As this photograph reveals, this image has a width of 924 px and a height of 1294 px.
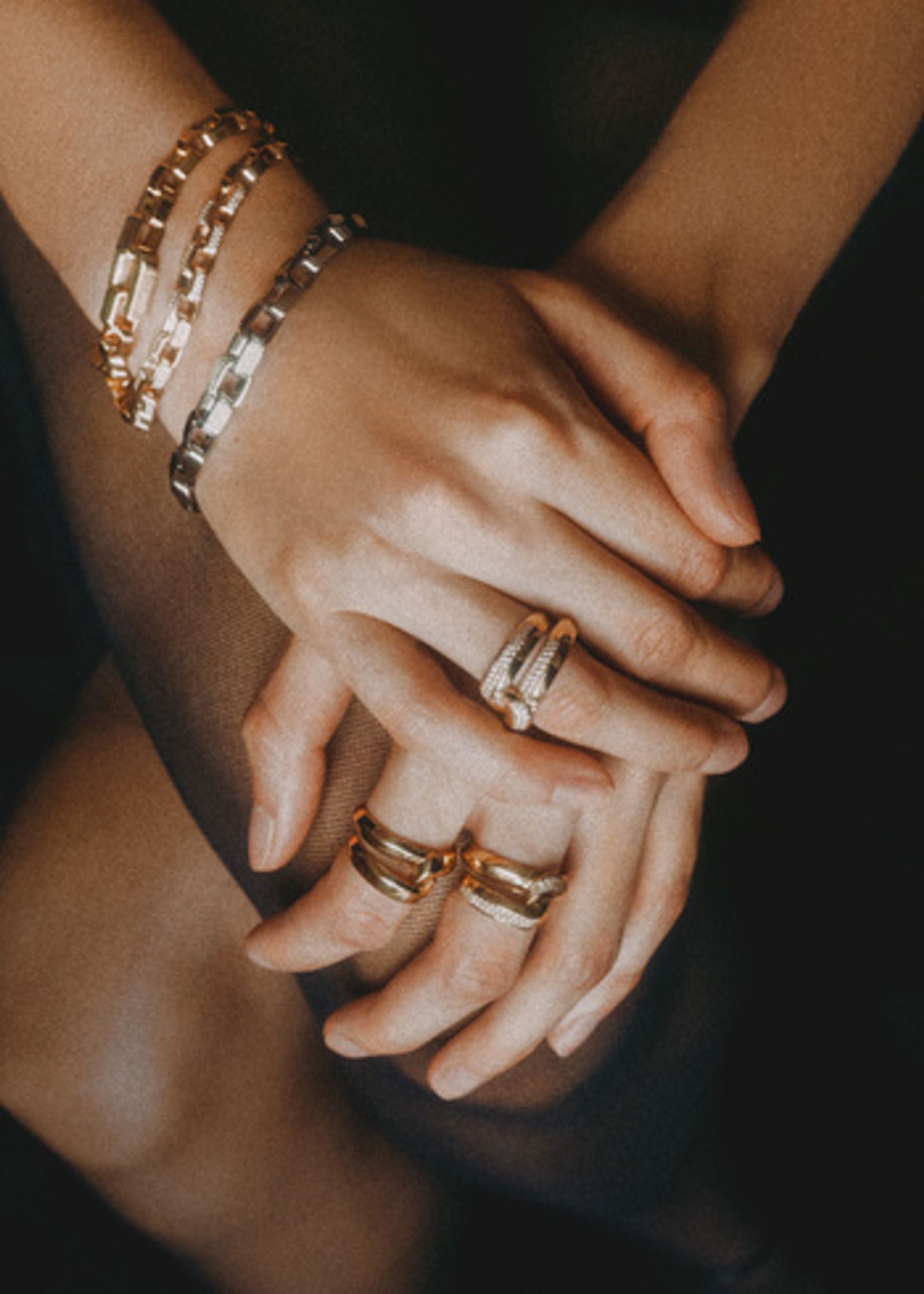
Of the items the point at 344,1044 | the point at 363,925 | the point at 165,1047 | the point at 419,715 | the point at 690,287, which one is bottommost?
the point at 165,1047

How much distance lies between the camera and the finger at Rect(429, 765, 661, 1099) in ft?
2.05

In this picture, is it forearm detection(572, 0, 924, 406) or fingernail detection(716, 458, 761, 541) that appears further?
forearm detection(572, 0, 924, 406)

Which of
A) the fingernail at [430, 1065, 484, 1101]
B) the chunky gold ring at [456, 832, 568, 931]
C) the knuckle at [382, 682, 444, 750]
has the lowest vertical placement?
the fingernail at [430, 1065, 484, 1101]

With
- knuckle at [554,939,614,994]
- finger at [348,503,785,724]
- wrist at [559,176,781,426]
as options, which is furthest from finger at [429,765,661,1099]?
wrist at [559,176,781,426]

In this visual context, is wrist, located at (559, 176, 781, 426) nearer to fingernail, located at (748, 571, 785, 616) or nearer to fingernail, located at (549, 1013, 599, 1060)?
fingernail, located at (748, 571, 785, 616)

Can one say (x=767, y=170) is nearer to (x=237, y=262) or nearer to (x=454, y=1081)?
(x=237, y=262)

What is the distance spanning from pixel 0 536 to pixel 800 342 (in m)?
0.86

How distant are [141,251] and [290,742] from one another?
292mm

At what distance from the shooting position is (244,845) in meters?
0.73

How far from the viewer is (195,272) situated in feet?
1.88

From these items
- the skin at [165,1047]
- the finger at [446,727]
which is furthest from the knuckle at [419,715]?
the skin at [165,1047]

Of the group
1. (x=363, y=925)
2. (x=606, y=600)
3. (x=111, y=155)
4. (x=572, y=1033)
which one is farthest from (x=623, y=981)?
(x=111, y=155)

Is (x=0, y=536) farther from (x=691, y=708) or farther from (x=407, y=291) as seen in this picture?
(x=691, y=708)

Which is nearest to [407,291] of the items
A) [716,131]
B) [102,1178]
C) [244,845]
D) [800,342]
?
[716,131]
